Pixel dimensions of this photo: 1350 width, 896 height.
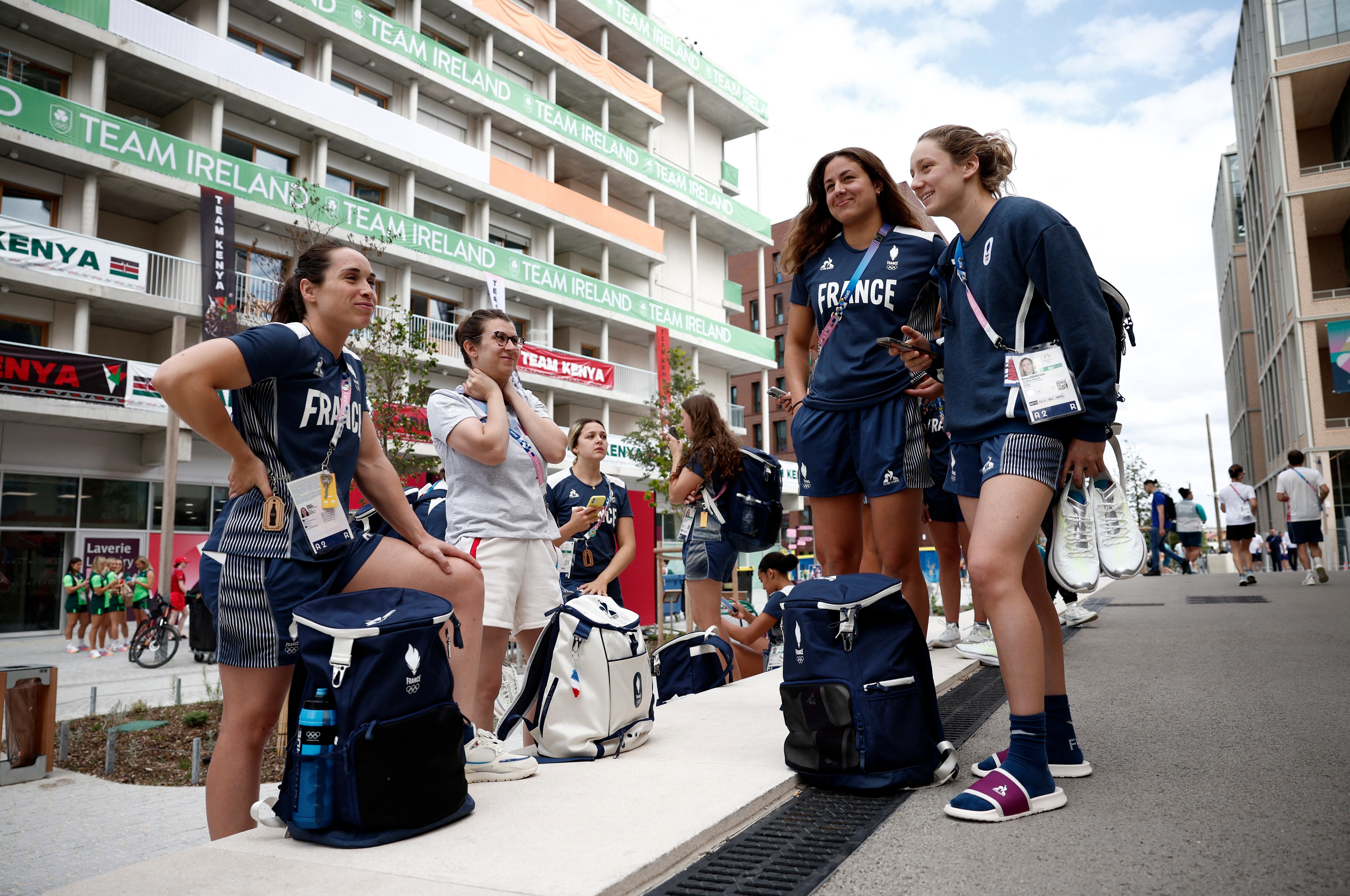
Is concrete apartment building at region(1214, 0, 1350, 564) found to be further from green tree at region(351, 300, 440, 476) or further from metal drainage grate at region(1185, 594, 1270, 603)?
green tree at region(351, 300, 440, 476)

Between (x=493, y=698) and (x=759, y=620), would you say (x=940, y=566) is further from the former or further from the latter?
(x=493, y=698)

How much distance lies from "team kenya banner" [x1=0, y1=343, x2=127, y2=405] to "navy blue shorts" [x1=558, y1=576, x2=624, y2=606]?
55.0ft

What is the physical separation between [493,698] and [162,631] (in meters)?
10.6

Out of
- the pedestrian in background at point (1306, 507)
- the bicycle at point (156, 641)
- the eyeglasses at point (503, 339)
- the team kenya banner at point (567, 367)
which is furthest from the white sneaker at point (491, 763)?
the team kenya banner at point (567, 367)

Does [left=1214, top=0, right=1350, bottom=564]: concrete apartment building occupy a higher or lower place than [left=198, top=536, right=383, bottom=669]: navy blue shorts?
higher

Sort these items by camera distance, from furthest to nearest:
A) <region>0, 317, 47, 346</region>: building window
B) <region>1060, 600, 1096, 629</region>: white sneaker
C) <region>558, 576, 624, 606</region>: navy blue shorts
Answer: <region>0, 317, 47, 346</region>: building window
<region>1060, 600, 1096, 629</region>: white sneaker
<region>558, 576, 624, 606</region>: navy blue shorts

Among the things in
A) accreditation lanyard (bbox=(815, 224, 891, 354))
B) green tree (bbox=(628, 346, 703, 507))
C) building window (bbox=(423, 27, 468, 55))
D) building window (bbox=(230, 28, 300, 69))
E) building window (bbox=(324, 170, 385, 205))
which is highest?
building window (bbox=(423, 27, 468, 55))

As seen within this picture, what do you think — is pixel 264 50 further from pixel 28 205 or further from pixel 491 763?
pixel 491 763

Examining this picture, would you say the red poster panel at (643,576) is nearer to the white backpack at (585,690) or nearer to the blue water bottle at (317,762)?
the white backpack at (585,690)

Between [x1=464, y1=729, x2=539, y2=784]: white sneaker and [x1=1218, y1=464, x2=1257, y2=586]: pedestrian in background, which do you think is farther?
[x1=1218, y1=464, x2=1257, y2=586]: pedestrian in background

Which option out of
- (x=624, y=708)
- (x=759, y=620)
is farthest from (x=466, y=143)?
(x=624, y=708)

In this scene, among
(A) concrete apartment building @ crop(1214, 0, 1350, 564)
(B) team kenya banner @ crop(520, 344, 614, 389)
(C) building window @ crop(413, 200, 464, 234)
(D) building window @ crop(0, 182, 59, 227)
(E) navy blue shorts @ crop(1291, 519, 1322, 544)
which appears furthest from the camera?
(A) concrete apartment building @ crop(1214, 0, 1350, 564)

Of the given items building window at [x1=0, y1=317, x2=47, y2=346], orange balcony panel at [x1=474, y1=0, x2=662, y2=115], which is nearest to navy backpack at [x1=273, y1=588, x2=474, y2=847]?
building window at [x1=0, y1=317, x2=47, y2=346]

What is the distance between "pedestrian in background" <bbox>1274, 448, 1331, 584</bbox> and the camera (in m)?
12.7
